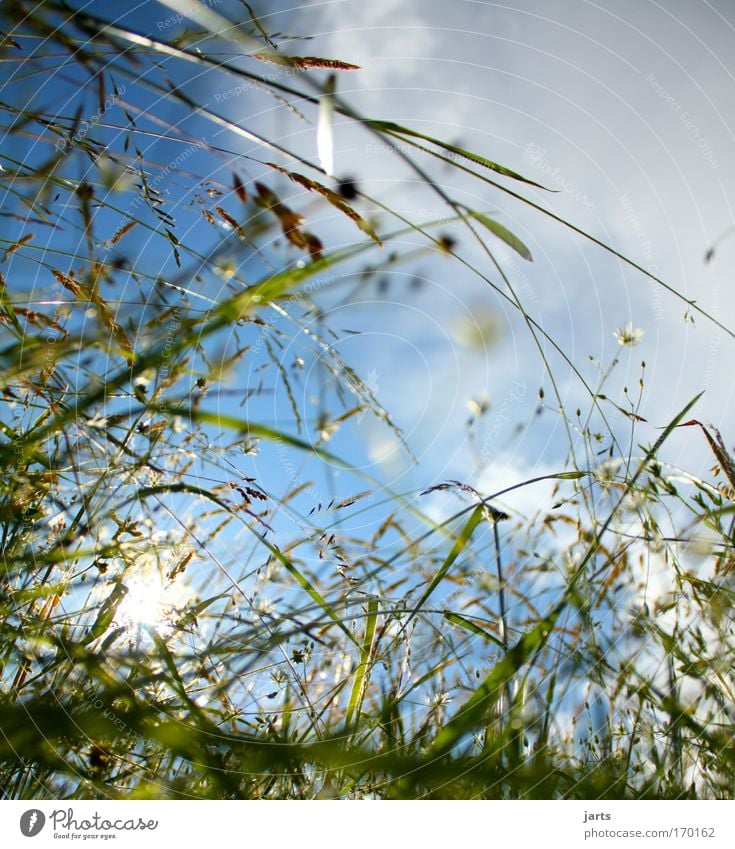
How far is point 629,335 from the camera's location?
3.70 ft

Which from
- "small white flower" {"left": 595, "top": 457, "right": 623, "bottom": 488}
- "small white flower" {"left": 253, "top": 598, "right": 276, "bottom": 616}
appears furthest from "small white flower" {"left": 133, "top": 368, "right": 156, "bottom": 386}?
"small white flower" {"left": 595, "top": 457, "right": 623, "bottom": 488}

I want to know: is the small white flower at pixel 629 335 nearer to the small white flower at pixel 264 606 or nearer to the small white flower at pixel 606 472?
the small white flower at pixel 606 472

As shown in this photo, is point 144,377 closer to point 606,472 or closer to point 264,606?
point 264,606

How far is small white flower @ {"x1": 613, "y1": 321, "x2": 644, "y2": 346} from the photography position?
1121 millimetres

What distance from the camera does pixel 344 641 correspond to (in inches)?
35.3

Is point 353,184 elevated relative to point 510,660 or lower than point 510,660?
elevated

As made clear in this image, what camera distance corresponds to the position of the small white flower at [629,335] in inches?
44.1

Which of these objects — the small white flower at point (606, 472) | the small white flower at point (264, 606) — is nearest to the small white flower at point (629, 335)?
the small white flower at point (606, 472)

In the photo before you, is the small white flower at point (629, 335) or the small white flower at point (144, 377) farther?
the small white flower at point (629, 335)

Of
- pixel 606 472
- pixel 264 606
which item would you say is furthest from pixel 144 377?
pixel 606 472
